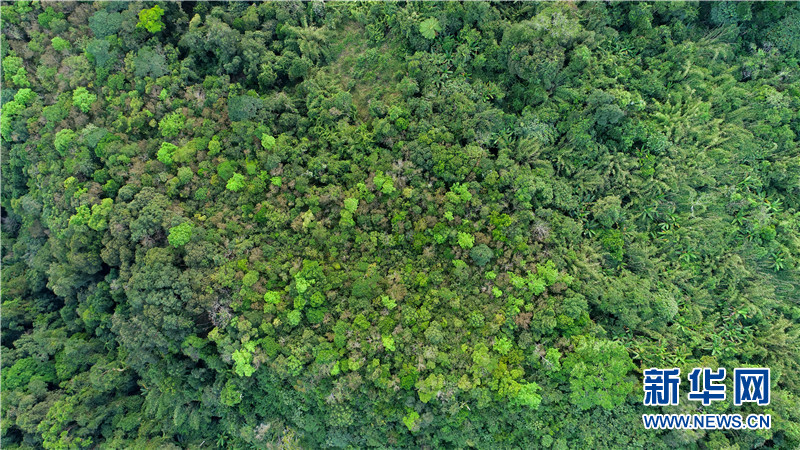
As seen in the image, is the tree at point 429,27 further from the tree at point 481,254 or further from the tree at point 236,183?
the tree at point 236,183

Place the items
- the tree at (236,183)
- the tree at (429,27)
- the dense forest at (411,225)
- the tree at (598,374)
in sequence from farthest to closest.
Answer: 1. the tree at (429,27)
2. the tree at (236,183)
3. the dense forest at (411,225)
4. the tree at (598,374)

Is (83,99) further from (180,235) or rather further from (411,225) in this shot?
(411,225)

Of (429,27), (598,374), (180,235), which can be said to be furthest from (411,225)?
(180,235)

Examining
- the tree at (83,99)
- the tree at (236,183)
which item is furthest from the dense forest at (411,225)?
the tree at (236,183)

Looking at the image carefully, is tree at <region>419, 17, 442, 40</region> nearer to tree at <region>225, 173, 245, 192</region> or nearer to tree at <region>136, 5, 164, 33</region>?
tree at <region>225, 173, 245, 192</region>

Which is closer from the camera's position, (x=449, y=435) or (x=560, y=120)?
(x=449, y=435)

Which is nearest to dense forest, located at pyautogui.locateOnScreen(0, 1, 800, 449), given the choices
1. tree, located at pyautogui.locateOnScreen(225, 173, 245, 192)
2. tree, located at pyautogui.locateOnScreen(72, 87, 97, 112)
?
tree, located at pyautogui.locateOnScreen(72, 87, 97, 112)

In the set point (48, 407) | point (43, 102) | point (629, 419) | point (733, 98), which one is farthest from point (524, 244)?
point (43, 102)

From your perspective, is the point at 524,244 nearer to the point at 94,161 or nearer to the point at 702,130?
the point at 702,130
